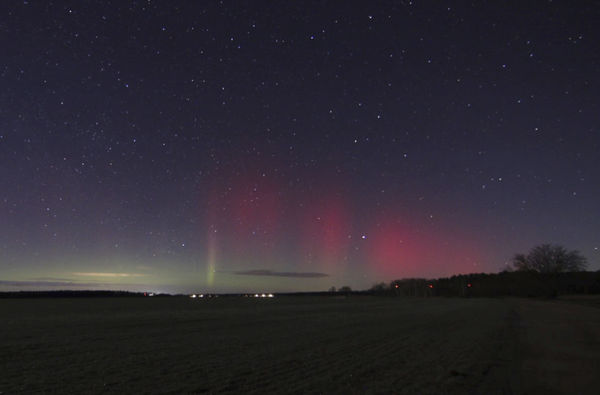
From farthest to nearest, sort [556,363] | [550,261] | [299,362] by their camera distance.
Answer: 1. [550,261]
2. [556,363]
3. [299,362]

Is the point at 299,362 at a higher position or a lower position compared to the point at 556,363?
higher

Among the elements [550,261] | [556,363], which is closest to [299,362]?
[556,363]

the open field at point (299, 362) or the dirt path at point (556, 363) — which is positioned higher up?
the open field at point (299, 362)

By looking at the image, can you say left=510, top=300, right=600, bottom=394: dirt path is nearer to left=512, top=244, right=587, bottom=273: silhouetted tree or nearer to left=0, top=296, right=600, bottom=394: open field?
left=0, top=296, right=600, bottom=394: open field

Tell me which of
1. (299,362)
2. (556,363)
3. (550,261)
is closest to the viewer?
(299,362)

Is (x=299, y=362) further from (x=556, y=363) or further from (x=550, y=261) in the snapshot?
(x=550, y=261)

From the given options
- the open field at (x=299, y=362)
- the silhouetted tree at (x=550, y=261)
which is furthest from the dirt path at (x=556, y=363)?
the silhouetted tree at (x=550, y=261)

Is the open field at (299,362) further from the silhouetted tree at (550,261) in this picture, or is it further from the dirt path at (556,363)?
the silhouetted tree at (550,261)

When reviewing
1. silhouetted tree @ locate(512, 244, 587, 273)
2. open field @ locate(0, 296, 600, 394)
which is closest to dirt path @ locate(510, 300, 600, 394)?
open field @ locate(0, 296, 600, 394)

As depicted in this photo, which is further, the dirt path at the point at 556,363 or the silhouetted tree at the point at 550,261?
the silhouetted tree at the point at 550,261

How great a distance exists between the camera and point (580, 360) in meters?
14.4

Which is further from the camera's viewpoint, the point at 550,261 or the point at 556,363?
the point at 550,261

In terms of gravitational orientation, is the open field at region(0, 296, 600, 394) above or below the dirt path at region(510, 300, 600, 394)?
above

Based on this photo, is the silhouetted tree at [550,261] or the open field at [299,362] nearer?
the open field at [299,362]
